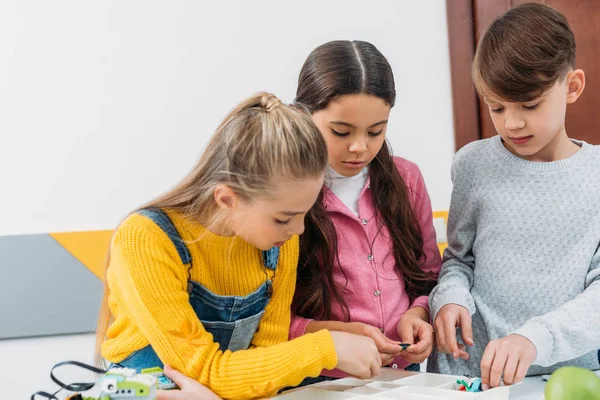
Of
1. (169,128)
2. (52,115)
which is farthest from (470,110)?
(52,115)

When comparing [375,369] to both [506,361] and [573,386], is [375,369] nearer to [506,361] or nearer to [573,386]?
[506,361]

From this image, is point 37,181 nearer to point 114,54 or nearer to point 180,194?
point 114,54

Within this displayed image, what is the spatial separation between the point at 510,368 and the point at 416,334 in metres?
0.21

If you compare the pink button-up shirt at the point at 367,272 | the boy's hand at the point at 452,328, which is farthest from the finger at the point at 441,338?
the pink button-up shirt at the point at 367,272

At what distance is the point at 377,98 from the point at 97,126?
111cm

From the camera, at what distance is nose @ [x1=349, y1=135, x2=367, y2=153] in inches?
43.1

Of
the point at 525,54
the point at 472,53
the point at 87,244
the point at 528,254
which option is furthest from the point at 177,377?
the point at 472,53

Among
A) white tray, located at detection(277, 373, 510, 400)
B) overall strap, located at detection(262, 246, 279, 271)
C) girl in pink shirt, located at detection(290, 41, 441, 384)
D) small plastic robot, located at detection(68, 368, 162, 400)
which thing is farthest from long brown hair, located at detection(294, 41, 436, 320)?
small plastic robot, located at detection(68, 368, 162, 400)

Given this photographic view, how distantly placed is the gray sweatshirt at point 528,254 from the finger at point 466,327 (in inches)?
0.8

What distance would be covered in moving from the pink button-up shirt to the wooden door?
102 cm

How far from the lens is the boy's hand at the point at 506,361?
3.00 ft

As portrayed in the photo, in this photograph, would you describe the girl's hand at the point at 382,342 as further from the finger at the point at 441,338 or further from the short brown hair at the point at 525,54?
the short brown hair at the point at 525,54

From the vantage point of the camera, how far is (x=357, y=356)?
95 centimetres

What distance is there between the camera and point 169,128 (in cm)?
202
